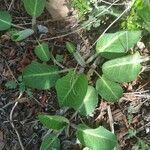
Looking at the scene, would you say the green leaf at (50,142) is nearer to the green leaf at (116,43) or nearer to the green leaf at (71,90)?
the green leaf at (71,90)

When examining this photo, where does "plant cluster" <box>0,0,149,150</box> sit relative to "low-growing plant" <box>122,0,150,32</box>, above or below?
below

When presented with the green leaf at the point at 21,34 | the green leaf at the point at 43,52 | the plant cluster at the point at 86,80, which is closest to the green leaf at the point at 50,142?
the plant cluster at the point at 86,80

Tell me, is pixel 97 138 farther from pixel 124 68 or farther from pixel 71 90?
pixel 124 68

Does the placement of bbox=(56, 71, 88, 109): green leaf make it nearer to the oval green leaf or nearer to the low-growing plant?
the oval green leaf

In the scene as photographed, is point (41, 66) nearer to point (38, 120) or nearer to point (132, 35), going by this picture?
point (38, 120)

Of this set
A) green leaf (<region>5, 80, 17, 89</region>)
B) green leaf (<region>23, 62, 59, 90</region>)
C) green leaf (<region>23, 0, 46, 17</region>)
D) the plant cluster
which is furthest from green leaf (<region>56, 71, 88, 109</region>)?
green leaf (<region>23, 0, 46, 17</region>)

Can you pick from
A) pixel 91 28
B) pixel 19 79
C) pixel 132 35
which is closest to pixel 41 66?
pixel 19 79
